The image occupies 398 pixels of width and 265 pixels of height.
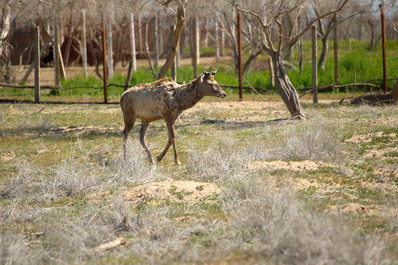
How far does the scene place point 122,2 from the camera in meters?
23.2

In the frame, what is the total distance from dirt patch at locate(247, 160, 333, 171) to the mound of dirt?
96cm

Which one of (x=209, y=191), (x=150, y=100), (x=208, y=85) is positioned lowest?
(x=209, y=191)

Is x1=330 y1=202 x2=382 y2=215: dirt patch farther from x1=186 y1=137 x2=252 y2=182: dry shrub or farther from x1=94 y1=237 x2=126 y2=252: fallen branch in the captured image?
x1=94 y1=237 x2=126 y2=252: fallen branch

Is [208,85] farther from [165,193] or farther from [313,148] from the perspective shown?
[165,193]

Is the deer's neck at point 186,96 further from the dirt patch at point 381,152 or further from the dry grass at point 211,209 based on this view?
the dirt patch at point 381,152

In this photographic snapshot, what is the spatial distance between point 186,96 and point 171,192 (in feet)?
8.76

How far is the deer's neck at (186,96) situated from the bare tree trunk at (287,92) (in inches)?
162

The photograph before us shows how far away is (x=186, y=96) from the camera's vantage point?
9.24 m

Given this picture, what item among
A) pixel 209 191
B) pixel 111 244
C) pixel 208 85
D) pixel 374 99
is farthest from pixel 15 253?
pixel 374 99

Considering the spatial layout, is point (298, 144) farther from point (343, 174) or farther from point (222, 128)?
point (222, 128)

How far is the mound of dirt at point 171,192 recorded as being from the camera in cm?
670

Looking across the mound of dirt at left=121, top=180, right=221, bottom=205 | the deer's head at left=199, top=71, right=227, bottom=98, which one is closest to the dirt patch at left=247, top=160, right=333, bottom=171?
the mound of dirt at left=121, top=180, right=221, bottom=205

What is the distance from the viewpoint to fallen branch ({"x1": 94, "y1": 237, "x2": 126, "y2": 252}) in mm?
5095

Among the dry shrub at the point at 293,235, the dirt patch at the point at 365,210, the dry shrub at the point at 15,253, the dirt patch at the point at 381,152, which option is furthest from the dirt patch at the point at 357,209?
the dry shrub at the point at 15,253
